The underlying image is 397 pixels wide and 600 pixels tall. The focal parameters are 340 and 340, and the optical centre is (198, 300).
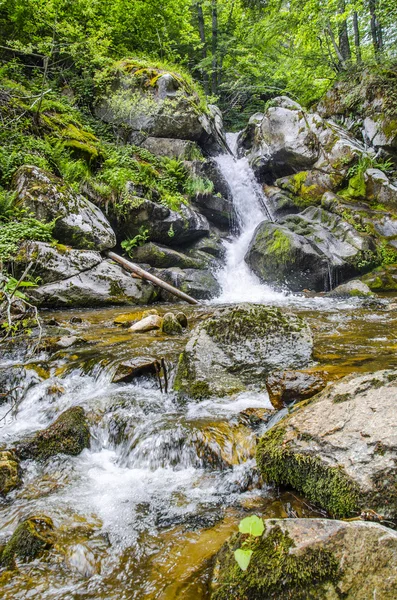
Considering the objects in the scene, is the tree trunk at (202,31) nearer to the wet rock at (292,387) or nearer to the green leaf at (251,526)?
the wet rock at (292,387)

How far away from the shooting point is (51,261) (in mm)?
7965


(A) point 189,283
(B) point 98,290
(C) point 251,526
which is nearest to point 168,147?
(A) point 189,283

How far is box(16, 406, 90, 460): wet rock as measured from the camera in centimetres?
320

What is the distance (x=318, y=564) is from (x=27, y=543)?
1.69 metres

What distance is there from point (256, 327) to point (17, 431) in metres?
3.06

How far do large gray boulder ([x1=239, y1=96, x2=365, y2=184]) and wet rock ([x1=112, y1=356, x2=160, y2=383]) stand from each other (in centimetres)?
1248

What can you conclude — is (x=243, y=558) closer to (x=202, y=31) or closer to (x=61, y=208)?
(x=61, y=208)

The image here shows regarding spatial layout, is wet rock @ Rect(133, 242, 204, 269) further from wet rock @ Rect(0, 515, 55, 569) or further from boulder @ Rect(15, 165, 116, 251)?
wet rock @ Rect(0, 515, 55, 569)

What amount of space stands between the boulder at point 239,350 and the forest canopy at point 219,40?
932 cm

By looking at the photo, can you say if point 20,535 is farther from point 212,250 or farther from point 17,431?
point 212,250

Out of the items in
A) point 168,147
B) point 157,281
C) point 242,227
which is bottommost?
point 157,281

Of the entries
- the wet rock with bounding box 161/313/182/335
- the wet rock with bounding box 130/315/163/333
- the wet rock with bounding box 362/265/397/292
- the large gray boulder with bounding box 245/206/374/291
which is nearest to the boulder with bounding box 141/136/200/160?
the large gray boulder with bounding box 245/206/374/291

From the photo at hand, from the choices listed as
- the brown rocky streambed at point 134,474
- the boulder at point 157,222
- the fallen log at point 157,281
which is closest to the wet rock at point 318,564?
the brown rocky streambed at point 134,474

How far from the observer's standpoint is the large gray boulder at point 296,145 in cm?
1377
